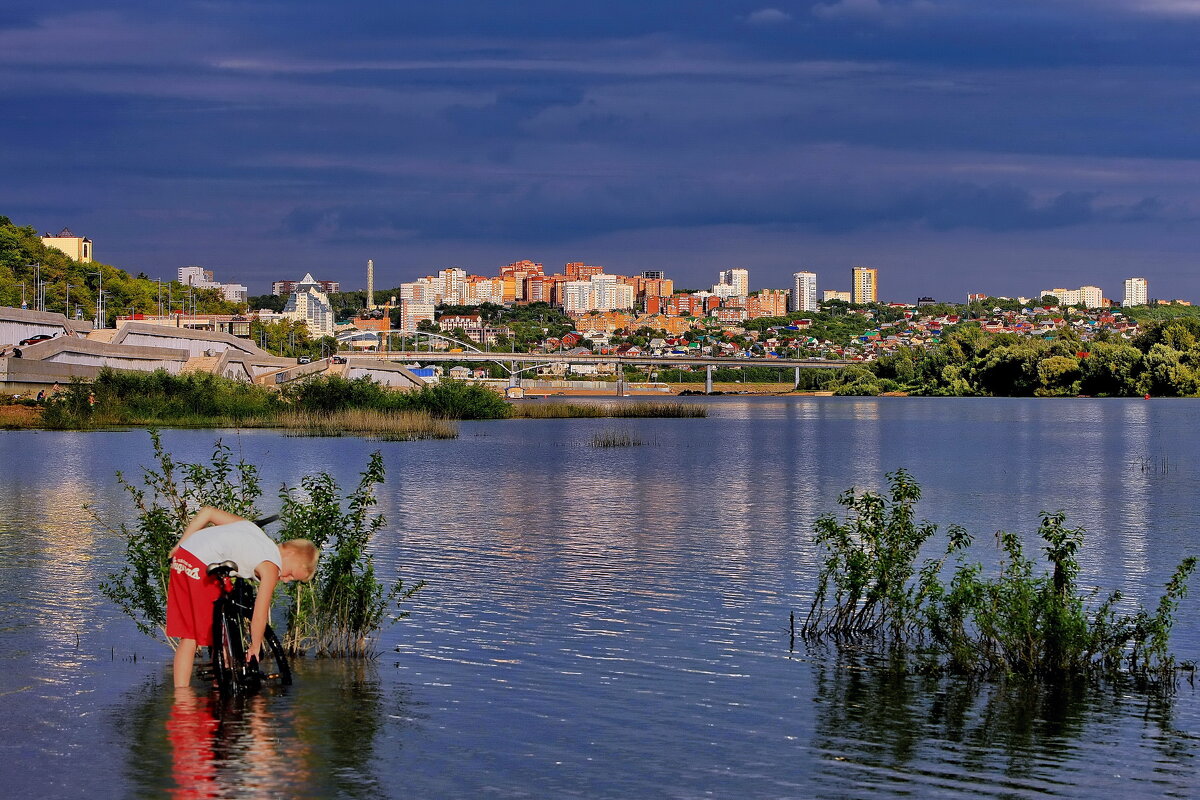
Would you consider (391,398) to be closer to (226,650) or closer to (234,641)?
(226,650)

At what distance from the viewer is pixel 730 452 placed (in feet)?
157

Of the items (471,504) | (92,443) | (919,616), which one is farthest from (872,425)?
(919,616)

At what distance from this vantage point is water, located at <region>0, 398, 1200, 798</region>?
8.03 meters

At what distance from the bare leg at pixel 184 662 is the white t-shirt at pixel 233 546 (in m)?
0.83

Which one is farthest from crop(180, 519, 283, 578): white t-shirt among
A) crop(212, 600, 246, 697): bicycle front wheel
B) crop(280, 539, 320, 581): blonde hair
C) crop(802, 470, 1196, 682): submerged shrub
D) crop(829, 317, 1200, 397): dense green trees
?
crop(829, 317, 1200, 397): dense green trees

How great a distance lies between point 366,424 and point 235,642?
47.8 metres

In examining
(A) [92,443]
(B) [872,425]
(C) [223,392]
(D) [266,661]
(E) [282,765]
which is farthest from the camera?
(B) [872,425]

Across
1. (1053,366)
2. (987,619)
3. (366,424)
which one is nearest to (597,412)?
(366,424)

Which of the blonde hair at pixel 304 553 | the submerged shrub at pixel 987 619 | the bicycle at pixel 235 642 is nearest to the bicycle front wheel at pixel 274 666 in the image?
the bicycle at pixel 235 642

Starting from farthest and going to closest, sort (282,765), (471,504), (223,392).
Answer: (223,392) → (471,504) → (282,765)

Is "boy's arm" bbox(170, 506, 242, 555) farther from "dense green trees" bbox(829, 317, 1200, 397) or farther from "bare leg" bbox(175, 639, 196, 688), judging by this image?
"dense green trees" bbox(829, 317, 1200, 397)

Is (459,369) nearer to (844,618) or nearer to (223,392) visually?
(223,392)

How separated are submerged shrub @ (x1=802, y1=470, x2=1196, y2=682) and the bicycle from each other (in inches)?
208

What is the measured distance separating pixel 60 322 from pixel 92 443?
40575mm
